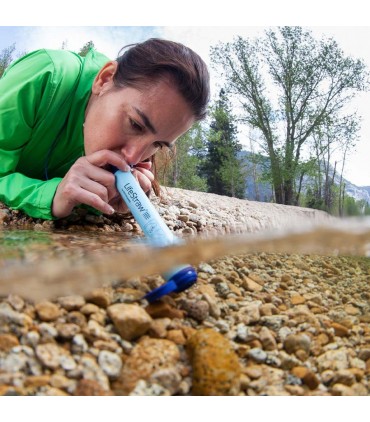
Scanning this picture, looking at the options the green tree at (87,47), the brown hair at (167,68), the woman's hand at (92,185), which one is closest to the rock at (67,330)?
the woman's hand at (92,185)

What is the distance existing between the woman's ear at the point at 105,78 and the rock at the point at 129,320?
0.44 m

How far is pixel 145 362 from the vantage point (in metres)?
0.25

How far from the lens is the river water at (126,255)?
0.86 feet

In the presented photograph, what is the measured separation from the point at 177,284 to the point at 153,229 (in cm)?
16

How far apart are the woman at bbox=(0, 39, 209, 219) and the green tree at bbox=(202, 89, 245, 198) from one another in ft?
0.17

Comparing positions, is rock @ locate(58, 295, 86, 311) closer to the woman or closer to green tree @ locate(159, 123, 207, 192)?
the woman

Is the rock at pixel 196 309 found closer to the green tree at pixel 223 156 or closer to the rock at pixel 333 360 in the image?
the rock at pixel 333 360

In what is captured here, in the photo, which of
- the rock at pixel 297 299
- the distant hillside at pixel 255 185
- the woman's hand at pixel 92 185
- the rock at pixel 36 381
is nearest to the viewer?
the rock at pixel 36 381

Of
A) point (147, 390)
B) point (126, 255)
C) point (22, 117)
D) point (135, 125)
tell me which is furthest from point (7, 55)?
point (147, 390)

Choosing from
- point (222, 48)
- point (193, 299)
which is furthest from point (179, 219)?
point (193, 299)

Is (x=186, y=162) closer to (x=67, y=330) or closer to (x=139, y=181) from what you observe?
(x=139, y=181)

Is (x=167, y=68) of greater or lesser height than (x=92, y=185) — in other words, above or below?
above

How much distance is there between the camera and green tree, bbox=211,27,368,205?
64cm

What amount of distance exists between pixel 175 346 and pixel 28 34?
61 cm
